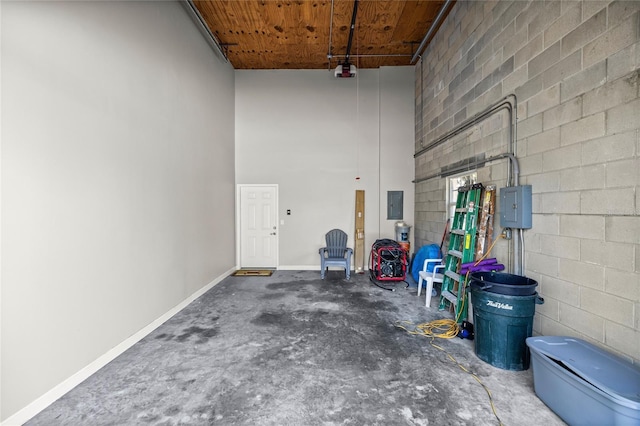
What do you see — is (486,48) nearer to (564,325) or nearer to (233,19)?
(564,325)

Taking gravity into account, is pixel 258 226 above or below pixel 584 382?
above

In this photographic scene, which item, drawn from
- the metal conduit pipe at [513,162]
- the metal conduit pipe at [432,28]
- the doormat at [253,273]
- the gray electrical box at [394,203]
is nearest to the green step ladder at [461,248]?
the metal conduit pipe at [513,162]

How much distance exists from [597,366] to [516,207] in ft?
4.44

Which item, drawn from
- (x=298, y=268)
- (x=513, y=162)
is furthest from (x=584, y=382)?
(x=298, y=268)

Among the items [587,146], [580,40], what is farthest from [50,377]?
[580,40]

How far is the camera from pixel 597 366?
57.3 inches

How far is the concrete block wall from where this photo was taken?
164 centimetres

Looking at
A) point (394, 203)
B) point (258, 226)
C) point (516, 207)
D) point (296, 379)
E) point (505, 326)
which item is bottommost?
point (296, 379)

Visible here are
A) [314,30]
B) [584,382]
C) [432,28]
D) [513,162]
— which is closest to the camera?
[584,382]

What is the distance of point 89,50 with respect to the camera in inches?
83.5

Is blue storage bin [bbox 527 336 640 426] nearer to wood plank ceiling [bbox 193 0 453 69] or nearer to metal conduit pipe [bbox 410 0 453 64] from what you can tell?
metal conduit pipe [bbox 410 0 453 64]

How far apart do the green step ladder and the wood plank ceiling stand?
2.87 m

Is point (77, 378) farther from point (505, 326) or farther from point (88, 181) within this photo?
point (505, 326)

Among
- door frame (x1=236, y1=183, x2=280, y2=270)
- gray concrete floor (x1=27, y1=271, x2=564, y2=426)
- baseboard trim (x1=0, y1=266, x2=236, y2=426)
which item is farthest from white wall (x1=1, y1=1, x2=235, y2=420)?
door frame (x1=236, y1=183, x2=280, y2=270)
